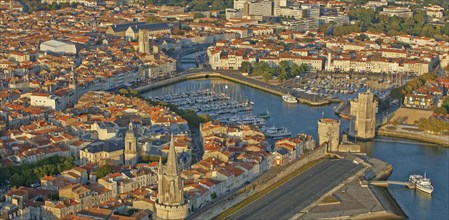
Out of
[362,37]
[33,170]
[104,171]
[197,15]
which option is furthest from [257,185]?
[197,15]

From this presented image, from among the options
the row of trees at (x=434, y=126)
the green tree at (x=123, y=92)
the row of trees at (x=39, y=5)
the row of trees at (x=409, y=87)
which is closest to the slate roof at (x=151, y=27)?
the row of trees at (x=39, y=5)

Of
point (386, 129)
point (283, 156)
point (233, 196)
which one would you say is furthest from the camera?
point (386, 129)

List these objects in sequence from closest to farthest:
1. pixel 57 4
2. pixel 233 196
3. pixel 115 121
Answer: pixel 233 196
pixel 115 121
pixel 57 4

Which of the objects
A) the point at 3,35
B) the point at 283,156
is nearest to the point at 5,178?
the point at 283,156

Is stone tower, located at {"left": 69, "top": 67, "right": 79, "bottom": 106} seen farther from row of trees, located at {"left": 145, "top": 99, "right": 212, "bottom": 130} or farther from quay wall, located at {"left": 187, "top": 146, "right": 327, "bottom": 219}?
quay wall, located at {"left": 187, "top": 146, "right": 327, "bottom": 219}

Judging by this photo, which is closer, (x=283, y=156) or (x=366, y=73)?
(x=283, y=156)

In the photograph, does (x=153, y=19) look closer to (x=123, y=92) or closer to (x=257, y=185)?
(x=123, y=92)

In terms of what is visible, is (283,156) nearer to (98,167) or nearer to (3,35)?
(98,167)
